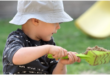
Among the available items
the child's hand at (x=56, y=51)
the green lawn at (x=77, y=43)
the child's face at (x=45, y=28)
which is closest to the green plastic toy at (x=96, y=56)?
the child's hand at (x=56, y=51)

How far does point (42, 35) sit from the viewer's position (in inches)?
54.7

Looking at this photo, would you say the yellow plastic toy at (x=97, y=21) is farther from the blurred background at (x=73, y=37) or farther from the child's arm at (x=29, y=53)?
the child's arm at (x=29, y=53)

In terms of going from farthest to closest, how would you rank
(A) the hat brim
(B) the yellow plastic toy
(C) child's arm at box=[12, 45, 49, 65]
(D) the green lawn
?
(B) the yellow plastic toy → (D) the green lawn → (A) the hat brim → (C) child's arm at box=[12, 45, 49, 65]

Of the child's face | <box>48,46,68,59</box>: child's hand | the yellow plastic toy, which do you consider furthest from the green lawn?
<box>48,46,68,59</box>: child's hand

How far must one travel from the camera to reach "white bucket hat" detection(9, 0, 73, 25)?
131cm

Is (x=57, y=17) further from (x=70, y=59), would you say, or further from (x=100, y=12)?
(x=100, y=12)

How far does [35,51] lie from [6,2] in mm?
5494

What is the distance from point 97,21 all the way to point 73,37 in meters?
0.68

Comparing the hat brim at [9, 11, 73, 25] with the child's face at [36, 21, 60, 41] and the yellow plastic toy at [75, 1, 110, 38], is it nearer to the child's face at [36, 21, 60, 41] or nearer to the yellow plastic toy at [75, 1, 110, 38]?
the child's face at [36, 21, 60, 41]

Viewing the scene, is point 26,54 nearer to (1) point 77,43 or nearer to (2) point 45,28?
(2) point 45,28

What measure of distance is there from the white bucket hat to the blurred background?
1100mm

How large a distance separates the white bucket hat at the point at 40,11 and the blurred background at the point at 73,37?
1100 mm

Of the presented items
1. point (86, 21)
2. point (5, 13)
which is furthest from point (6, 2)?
point (86, 21)

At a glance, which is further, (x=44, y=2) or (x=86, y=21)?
(x=86, y=21)
